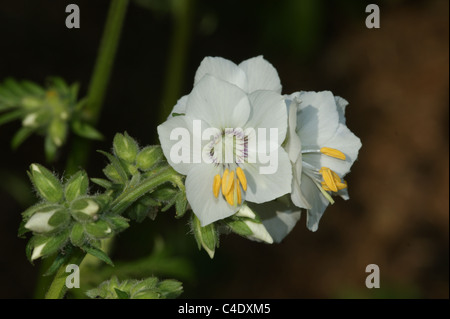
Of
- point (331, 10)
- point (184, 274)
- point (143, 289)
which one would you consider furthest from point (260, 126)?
point (331, 10)

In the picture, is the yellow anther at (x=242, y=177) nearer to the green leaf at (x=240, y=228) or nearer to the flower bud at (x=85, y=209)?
the green leaf at (x=240, y=228)

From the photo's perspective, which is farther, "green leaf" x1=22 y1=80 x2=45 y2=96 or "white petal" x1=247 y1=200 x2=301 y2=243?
"green leaf" x1=22 y1=80 x2=45 y2=96

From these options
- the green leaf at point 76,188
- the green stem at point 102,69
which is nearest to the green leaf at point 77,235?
the green leaf at point 76,188

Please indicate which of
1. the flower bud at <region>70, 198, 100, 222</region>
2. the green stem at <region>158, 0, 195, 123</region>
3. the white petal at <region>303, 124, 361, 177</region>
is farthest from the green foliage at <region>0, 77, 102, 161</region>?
the white petal at <region>303, 124, 361, 177</region>

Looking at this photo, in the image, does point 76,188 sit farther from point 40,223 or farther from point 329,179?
point 329,179

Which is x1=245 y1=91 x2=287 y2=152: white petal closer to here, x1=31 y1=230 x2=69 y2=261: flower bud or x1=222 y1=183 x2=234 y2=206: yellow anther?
x1=222 y1=183 x2=234 y2=206: yellow anther

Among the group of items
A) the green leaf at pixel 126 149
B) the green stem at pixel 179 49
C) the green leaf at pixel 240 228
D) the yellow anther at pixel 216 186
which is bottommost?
the green leaf at pixel 240 228

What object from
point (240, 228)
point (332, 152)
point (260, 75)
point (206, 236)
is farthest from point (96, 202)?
point (332, 152)
